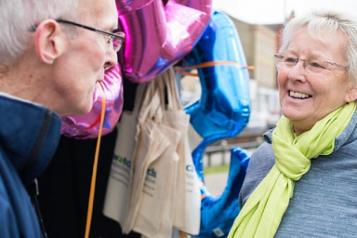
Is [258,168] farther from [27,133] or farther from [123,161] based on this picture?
[27,133]

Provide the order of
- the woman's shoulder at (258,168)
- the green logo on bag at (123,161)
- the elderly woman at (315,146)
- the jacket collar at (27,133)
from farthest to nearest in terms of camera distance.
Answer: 1. the green logo on bag at (123,161)
2. the woman's shoulder at (258,168)
3. the elderly woman at (315,146)
4. the jacket collar at (27,133)

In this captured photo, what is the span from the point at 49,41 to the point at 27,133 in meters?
0.18

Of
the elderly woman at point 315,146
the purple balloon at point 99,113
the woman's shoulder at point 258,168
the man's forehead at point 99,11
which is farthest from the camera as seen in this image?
the woman's shoulder at point 258,168

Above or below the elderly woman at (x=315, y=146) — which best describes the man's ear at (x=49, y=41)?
above

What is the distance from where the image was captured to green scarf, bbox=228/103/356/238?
1.34 meters

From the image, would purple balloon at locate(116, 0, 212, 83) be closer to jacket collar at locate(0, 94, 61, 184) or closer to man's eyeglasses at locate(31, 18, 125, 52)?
man's eyeglasses at locate(31, 18, 125, 52)

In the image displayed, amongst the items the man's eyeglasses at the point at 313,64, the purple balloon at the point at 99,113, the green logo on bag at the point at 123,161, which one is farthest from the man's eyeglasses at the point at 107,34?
the green logo on bag at the point at 123,161

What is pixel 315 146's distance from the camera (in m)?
1.34

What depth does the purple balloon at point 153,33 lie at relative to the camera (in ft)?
4.85

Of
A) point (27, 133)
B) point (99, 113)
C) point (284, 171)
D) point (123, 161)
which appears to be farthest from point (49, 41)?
point (123, 161)

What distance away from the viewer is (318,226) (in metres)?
1.29

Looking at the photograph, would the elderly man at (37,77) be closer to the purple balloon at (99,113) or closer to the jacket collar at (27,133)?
the jacket collar at (27,133)

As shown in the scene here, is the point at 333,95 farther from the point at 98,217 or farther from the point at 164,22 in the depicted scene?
the point at 98,217

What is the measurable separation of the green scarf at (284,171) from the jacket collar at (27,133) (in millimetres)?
808
